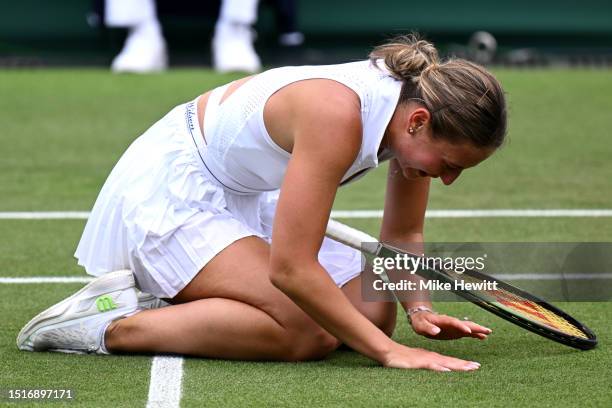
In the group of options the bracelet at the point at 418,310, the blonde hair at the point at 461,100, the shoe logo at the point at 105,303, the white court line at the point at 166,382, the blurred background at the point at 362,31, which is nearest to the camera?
the white court line at the point at 166,382

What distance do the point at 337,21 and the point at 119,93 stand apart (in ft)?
9.80

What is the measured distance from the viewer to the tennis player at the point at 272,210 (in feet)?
10.3

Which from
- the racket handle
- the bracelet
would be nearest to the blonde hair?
the racket handle

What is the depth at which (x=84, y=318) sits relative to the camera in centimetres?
349

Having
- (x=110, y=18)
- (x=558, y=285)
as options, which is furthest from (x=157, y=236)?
(x=110, y=18)

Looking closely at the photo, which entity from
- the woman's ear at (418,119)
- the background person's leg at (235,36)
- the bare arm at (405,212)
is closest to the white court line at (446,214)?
the bare arm at (405,212)

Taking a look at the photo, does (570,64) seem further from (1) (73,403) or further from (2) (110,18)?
(1) (73,403)

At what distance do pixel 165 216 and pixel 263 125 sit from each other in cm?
44

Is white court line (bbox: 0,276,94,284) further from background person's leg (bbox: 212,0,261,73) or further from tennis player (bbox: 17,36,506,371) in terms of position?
background person's leg (bbox: 212,0,261,73)

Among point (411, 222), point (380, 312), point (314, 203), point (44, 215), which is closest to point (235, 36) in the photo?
point (44, 215)

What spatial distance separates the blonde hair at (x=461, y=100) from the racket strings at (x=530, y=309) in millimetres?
486

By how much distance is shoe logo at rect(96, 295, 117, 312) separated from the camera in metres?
3.51

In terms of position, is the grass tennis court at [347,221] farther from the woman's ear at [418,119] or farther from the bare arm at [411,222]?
the woman's ear at [418,119]

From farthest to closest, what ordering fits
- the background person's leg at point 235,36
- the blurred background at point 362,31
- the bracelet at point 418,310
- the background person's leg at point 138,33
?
the blurred background at point 362,31 → the background person's leg at point 138,33 → the background person's leg at point 235,36 → the bracelet at point 418,310
